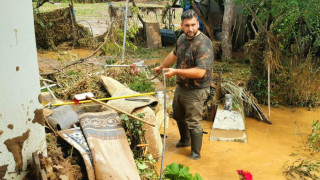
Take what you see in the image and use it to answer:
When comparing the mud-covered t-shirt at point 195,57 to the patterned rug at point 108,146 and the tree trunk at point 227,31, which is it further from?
the tree trunk at point 227,31

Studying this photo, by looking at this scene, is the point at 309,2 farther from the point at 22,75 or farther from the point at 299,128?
the point at 22,75

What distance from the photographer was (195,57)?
14.2 feet

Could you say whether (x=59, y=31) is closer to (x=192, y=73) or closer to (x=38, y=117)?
(x=192, y=73)

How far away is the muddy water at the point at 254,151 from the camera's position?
445 cm

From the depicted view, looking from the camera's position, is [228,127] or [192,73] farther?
[228,127]

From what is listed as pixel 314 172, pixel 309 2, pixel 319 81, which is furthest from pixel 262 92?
pixel 314 172

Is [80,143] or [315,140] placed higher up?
[80,143]

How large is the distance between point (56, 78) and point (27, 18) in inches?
125

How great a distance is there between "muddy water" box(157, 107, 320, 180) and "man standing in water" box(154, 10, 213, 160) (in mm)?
320

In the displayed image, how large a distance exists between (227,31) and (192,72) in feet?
25.0

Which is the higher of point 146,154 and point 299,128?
point 146,154

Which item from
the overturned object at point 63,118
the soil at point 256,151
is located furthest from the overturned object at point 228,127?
the overturned object at point 63,118

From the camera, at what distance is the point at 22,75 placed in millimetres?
2527

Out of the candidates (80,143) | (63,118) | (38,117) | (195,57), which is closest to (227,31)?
(195,57)
